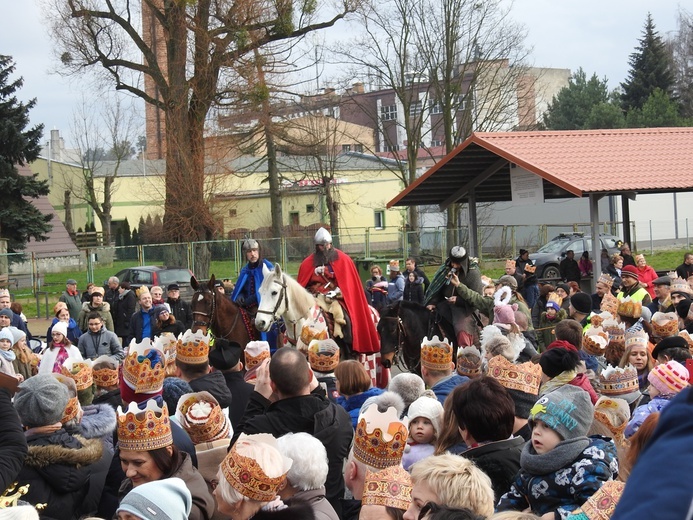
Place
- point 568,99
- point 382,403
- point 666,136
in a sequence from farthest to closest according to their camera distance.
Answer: point 568,99, point 666,136, point 382,403

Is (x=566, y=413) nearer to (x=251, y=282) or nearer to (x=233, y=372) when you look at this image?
(x=233, y=372)

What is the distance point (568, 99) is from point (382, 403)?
6204 cm

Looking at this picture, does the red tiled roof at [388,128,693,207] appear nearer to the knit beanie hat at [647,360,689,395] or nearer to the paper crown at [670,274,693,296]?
the paper crown at [670,274,693,296]

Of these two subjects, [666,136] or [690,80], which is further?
[690,80]

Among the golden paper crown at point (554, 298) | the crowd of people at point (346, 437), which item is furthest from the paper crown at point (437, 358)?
the golden paper crown at point (554, 298)

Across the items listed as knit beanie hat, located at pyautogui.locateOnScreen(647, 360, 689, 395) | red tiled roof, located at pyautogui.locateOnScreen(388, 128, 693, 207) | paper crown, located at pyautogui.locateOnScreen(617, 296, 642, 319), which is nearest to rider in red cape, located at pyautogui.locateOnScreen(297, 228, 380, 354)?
paper crown, located at pyautogui.locateOnScreen(617, 296, 642, 319)

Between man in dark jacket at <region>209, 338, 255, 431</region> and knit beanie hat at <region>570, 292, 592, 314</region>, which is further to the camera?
knit beanie hat at <region>570, 292, 592, 314</region>

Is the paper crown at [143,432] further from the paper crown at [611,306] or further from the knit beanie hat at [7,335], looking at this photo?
the paper crown at [611,306]

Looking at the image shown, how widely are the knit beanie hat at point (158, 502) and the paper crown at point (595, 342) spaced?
568cm

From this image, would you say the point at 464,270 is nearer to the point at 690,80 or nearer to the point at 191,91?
the point at 191,91

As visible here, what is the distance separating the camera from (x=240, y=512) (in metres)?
3.65

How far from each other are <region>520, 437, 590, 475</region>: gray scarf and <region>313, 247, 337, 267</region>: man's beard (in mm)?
8143

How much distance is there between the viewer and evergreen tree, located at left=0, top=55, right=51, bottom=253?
113 ft

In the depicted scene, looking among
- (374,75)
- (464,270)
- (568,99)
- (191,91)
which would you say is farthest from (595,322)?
(568,99)
